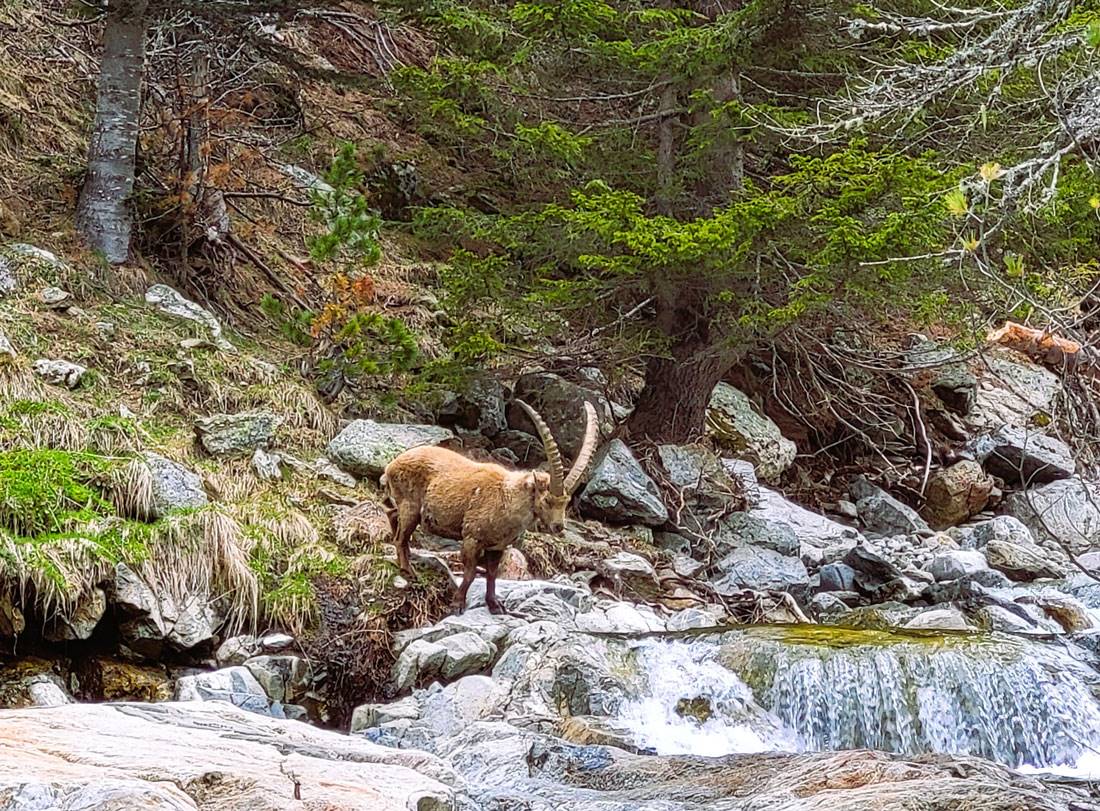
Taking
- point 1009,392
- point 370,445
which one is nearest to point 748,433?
point 370,445

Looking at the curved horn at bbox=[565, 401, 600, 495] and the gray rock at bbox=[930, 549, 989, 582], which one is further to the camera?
the gray rock at bbox=[930, 549, 989, 582]

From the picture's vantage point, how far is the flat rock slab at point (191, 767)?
3.14 meters

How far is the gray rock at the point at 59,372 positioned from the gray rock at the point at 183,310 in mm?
1650

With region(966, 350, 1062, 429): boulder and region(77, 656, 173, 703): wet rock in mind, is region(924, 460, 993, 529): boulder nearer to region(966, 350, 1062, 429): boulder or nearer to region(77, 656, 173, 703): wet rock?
region(966, 350, 1062, 429): boulder

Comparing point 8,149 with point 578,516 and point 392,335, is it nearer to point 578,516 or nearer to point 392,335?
point 392,335

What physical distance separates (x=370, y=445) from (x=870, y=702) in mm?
4562

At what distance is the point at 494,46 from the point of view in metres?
10.5

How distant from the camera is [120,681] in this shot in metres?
5.87

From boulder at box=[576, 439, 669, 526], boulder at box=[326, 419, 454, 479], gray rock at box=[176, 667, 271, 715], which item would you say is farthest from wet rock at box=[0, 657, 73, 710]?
boulder at box=[576, 439, 669, 526]

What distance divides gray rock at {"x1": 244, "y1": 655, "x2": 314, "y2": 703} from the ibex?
1.19 m

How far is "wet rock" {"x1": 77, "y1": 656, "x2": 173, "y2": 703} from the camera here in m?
5.77

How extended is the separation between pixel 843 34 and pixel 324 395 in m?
6.09

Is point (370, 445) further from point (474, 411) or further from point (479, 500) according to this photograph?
point (474, 411)

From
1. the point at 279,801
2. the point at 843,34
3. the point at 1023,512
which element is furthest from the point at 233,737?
the point at 1023,512
